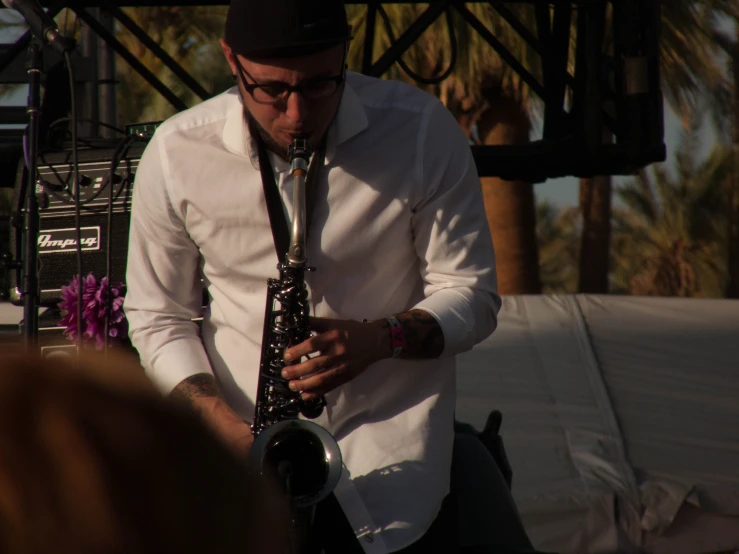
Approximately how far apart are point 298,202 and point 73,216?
166 cm

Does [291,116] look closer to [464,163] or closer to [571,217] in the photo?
[464,163]

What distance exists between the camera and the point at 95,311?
3.09 metres

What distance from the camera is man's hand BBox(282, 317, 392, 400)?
2.09 meters

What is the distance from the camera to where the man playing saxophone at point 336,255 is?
2184 millimetres

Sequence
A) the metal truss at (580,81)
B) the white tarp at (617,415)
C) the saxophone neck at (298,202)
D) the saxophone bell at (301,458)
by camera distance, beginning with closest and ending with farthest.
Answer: the saxophone bell at (301,458) < the saxophone neck at (298,202) < the white tarp at (617,415) < the metal truss at (580,81)

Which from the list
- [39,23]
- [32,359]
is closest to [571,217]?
[39,23]

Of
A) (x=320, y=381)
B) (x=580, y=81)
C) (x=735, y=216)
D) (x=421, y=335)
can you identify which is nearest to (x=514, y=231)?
(x=735, y=216)

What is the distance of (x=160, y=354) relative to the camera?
2.36m

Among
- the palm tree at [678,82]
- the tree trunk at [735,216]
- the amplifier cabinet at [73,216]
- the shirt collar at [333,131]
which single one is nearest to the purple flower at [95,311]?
the amplifier cabinet at [73,216]

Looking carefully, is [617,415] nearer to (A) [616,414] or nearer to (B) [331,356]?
(A) [616,414]

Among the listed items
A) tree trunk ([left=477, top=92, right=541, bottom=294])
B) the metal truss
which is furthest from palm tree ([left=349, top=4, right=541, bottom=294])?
the metal truss

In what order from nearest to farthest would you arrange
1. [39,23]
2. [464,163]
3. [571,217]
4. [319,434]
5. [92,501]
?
[92,501]
[319,434]
[464,163]
[39,23]
[571,217]

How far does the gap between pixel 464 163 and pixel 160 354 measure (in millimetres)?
773

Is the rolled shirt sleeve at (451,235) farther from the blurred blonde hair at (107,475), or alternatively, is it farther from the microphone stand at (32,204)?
the blurred blonde hair at (107,475)
